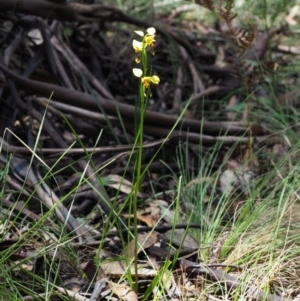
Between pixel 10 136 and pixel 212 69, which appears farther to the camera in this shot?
pixel 212 69

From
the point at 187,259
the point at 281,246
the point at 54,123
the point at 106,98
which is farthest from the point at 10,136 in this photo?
the point at 281,246

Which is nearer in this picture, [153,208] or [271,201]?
[271,201]

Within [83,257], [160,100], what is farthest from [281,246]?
[160,100]


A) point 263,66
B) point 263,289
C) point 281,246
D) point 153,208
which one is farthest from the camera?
point 263,66

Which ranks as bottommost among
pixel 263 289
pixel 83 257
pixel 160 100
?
pixel 160 100

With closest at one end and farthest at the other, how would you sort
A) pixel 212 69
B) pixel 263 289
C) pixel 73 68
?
pixel 263 289 < pixel 73 68 < pixel 212 69

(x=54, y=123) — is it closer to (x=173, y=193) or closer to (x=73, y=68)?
(x=73, y=68)

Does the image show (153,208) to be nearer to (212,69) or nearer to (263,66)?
(263,66)

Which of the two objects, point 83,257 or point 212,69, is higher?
point 83,257

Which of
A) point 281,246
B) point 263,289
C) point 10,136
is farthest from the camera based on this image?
point 10,136
